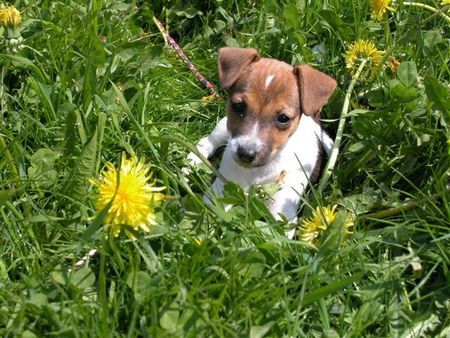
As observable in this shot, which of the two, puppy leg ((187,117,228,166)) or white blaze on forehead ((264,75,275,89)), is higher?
white blaze on forehead ((264,75,275,89))

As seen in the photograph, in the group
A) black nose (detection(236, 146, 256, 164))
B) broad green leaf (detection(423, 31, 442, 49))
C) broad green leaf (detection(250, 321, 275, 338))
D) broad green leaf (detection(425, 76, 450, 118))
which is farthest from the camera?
broad green leaf (detection(423, 31, 442, 49))

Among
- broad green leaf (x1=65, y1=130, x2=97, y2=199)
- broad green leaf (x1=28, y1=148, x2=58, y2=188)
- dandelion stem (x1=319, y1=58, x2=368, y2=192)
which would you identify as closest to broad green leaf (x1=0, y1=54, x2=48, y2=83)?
broad green leaf (x1=28, y1=148, x2=58, y2=188)

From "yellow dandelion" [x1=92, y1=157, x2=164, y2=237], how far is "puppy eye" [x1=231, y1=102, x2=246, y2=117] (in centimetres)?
126

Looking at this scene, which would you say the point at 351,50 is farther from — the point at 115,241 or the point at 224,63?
the point at 115,241

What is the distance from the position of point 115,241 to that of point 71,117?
0.98 m

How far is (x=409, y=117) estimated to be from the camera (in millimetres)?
3906

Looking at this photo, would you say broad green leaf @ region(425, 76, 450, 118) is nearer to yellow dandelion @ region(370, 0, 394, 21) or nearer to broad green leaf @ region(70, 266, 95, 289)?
yellow dandelion @ region(370, 0, 394, 21)

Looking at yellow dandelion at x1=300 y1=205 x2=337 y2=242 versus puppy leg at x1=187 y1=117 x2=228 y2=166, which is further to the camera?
puppy leg at x1=187 y1=117 x2=228 y2=166

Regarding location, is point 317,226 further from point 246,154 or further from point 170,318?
point 170,318

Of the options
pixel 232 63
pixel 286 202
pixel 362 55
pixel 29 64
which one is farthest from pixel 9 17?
pixel 362 55

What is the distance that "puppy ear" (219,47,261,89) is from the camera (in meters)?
3.92

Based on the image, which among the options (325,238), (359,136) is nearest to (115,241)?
(325,238)

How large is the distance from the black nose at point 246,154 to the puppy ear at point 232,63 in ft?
1.25

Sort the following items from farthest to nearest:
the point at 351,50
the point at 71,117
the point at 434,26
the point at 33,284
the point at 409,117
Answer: the point at 434,26 → the point at 351,50 → the point at 409,117 → the point at 71,117 → the point at 33,284
